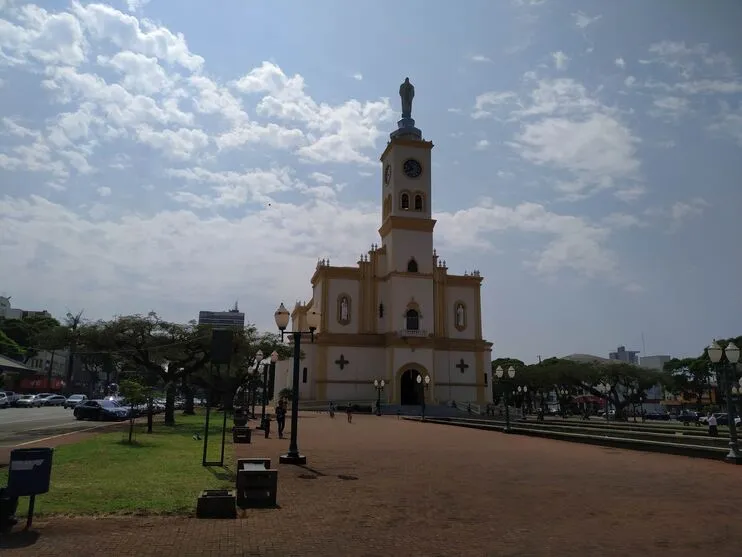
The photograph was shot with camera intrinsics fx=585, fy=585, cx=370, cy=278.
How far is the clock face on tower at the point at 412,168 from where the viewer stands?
60.2 meters

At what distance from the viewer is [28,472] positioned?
7160 mm

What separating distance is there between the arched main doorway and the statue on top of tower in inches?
1110

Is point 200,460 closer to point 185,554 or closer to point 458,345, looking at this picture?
point 185,554

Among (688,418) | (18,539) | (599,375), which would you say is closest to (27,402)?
(18,539)

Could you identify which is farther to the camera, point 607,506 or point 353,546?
point 607,506

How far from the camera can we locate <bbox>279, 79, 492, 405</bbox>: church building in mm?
55812

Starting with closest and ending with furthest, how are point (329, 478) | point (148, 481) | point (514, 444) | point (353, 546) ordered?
1. point (353, 546)
2. point (148, 481)
3. point (329, 478)
4. point (514, 444)

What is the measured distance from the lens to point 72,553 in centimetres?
615

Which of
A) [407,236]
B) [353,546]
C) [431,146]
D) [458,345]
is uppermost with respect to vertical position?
[431,146]

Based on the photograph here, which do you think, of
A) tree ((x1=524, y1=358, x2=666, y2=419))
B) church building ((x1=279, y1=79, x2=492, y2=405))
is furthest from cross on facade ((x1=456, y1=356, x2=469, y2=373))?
tree ((x1=524, y1=358, x2=666, y2=419))

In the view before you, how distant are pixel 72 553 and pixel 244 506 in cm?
291

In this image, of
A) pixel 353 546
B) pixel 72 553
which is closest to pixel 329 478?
pixel 353 546

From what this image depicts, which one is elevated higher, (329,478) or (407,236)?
(407,236)

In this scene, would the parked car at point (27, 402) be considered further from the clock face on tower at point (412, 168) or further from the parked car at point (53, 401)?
the clock face on tower at point (412, 168)
